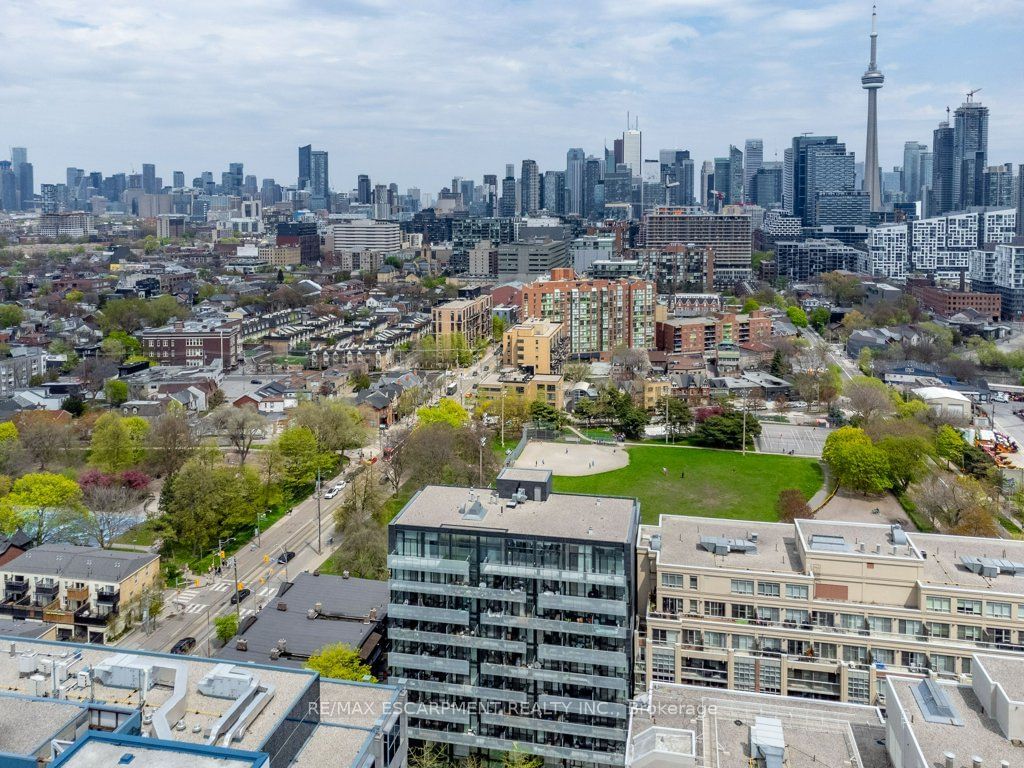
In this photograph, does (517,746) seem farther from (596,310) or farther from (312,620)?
(596,310)

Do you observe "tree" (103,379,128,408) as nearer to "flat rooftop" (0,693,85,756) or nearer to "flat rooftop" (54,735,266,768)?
"flat rooftop" (0,693,85,756)

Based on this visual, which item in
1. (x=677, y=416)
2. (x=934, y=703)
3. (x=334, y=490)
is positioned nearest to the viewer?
(x=934, y=703)

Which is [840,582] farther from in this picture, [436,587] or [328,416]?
[328,416]

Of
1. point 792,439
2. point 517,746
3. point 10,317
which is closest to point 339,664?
point 517,746

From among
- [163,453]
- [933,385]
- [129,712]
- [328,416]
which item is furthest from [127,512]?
[933,385]

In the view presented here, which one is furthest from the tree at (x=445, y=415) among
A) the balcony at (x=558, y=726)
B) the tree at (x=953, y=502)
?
the balcony at (x=558, y=726)

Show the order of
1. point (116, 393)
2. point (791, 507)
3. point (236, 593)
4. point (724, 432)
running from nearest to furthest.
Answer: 1. point (236, 593)
2. point (791, 507)
3. point (724, 432)
4. point (116, 393)
